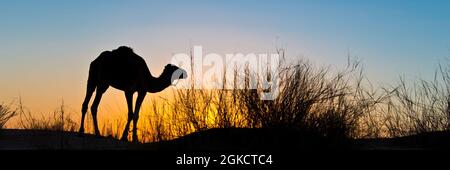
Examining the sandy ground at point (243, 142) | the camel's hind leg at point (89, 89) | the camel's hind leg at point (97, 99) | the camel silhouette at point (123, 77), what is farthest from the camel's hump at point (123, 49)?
the sandy ground at point (243, 142)

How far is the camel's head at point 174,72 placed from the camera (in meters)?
13.3

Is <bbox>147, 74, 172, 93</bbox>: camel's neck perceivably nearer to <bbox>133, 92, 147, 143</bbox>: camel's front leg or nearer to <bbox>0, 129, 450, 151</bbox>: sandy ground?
<bbox>133, 92, 147, 143</bbox>: camel's front leg

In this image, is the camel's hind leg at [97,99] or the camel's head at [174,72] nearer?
the camel's head at [174,72]

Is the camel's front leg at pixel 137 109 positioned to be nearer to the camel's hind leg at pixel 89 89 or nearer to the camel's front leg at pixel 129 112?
the camel's front leg at pixel 129 112

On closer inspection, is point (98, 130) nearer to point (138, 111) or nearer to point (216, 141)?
point (138, 111)

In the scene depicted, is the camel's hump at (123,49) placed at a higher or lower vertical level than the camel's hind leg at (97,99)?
higher

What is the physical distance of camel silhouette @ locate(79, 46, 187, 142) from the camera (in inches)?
560

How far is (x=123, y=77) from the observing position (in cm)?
1421

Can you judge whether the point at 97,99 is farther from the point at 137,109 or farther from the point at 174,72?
the point at 174,72

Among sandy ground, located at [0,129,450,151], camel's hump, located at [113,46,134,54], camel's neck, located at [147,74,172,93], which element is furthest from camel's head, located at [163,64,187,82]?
sandy ground, located at [0,129,450,151]

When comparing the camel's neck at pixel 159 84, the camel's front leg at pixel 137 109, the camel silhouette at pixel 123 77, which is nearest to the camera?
the camel's front leg at pixel 137 109

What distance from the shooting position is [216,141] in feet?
31.1

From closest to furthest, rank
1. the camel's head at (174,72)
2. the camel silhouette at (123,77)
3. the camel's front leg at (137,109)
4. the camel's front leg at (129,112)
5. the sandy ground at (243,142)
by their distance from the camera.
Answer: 1. the sandy ground at (243,142)
2. the camel's front leg at (137,109)
3. the camel's head at (174,72)
4. the camel's front leg at (129,112)
5. the camel silhouette at (123,77)
